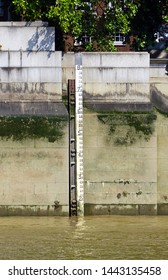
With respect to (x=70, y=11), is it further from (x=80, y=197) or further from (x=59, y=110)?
(x=80, y=197)

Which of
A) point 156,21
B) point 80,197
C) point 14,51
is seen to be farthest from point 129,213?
point 156,21

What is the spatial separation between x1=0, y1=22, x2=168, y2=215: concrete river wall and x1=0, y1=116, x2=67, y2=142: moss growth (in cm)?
3

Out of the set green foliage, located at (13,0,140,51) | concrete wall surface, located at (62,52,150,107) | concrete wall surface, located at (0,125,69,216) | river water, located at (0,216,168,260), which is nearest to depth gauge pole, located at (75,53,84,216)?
concrete wall surface, located at (0,125,69,216)

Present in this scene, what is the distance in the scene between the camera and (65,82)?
39219 mm

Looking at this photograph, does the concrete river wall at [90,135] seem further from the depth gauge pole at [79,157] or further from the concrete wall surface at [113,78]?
the depth gauge pole at [79,157]

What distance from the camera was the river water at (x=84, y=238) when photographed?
3097 cm

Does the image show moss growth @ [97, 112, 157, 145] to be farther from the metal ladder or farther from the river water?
the river water

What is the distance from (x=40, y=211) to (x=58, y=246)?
18.1 ft

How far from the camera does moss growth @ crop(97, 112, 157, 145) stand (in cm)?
3831

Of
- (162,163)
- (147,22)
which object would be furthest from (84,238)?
(147,22)

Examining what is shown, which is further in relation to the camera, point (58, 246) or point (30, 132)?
Answer: point (30, 132)

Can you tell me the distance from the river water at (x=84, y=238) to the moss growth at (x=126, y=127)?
2658 millimetres

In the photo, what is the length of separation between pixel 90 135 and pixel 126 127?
1231 mm

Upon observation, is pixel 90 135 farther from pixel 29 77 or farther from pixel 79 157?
pixel 29 77
